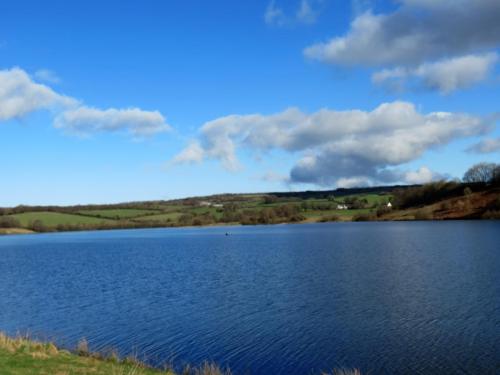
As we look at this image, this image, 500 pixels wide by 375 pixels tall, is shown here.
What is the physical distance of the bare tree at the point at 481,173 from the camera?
15525cm

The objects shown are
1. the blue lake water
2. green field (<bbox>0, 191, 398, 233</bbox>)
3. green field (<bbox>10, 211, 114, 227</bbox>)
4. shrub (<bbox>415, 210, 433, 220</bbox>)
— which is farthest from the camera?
green field (<bbox>10, 211, 114, 227</bbox>)

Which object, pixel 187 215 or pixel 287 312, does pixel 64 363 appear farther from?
pixel 187 215

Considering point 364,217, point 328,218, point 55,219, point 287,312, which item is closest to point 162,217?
point 55,219

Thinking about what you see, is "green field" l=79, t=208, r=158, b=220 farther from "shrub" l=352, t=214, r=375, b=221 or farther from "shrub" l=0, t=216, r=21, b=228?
"shrub" l=352, t=214, r=375, b=221

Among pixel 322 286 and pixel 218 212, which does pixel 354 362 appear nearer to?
pixel 322 286

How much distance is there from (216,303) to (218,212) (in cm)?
15674

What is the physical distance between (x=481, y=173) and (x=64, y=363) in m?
163

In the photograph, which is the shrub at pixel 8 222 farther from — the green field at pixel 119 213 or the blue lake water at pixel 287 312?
the blue lake water at pixel 287 312

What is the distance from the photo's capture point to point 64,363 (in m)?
16.4

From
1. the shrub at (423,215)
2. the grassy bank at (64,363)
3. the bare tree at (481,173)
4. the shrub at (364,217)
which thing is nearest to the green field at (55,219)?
the shrub at (364,217)

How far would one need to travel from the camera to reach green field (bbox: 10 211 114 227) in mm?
173125

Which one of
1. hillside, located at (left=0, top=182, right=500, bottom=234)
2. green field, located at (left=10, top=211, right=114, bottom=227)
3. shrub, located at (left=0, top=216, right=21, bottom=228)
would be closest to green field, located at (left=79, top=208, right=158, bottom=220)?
hillside, located at (left=0, top=182, right=500, bottom=234)

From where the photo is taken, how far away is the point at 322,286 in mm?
35656

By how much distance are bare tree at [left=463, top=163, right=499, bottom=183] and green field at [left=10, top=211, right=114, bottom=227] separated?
12130cm
